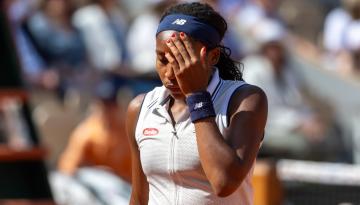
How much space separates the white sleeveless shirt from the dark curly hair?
14 cm

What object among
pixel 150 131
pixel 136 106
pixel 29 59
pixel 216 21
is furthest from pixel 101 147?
pixel 216 21

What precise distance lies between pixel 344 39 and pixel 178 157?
925 centimetres

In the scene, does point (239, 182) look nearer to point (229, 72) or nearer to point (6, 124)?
point (229, 72)

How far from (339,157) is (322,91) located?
210 cm

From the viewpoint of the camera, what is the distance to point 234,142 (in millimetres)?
3615

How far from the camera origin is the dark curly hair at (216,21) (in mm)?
3826

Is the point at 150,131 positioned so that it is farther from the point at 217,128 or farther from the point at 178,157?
the point at 217,128

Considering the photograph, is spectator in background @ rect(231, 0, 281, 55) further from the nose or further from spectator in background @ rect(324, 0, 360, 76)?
the nose

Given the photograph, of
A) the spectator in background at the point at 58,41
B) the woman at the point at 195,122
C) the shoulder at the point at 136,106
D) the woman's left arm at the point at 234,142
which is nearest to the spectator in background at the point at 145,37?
the spectator in background at the point at 58,41

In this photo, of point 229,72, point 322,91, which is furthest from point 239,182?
point 322,91

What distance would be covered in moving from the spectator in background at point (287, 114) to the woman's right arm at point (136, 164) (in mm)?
6604

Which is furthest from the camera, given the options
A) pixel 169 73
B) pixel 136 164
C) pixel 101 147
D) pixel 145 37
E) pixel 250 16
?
pixel 250 16

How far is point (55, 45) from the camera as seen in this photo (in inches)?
424

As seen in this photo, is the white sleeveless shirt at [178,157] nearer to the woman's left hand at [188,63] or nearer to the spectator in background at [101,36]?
the woman's left hand at [188,63]
